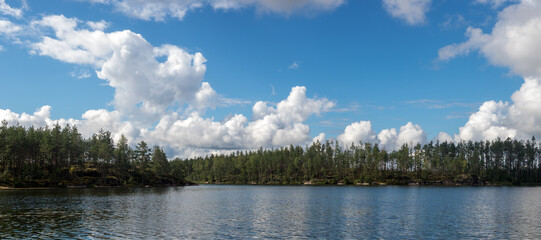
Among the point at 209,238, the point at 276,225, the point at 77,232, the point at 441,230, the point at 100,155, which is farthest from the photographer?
the point at 100,155

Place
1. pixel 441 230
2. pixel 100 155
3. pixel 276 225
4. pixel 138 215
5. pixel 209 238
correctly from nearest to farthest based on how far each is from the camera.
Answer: pixel 209 238
pixel 441 230
pixel 276 225
pixel 138 215
pixel 100 155

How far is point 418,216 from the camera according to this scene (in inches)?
2586

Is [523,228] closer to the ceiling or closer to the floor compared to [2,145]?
closer to the floor

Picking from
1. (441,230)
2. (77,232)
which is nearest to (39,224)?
(77,232)

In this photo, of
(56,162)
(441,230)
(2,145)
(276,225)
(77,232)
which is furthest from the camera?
(56,162)

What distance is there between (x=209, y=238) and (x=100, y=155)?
161 metres

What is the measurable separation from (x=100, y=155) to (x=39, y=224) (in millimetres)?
141834

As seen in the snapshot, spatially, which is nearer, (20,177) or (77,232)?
(77,232)

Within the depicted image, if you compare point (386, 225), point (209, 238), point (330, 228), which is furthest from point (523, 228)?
point (209, 238)

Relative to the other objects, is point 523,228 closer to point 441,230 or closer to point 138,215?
point 441,230

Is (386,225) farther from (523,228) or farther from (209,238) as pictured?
(209,238)

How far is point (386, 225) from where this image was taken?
54.7 m

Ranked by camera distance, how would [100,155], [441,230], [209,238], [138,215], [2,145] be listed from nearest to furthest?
1. [209,238]
2. [441,230]
3. [138,215]
4. [2,145]
5. [100,155]

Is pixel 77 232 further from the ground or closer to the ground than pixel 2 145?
closer to the ground
